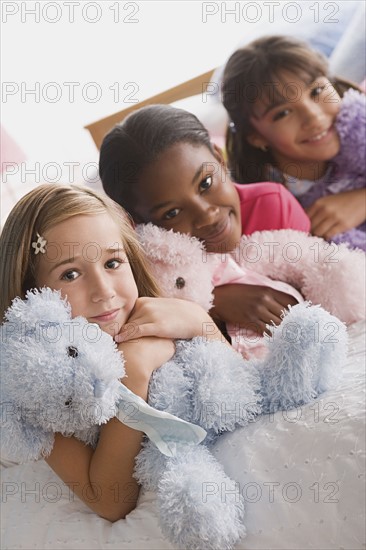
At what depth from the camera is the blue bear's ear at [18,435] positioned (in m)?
0.81

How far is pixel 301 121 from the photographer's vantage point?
1.37 metres

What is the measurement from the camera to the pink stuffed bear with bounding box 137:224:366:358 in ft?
3.51

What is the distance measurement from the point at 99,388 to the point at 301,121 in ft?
2.66

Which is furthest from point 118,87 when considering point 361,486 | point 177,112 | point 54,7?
point 361,486

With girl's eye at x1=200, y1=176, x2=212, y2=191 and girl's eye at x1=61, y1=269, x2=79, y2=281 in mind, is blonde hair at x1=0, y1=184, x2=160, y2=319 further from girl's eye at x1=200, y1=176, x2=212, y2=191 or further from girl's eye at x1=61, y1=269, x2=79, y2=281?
girl's eye at x1=200, y1=176, x2=212, y2=191

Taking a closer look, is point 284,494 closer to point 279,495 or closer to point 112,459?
point 279,495

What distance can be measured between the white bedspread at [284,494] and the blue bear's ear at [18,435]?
141 mm

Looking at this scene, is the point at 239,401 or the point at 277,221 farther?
the point at 277,221

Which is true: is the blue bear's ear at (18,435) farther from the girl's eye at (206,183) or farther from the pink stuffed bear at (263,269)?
the girl's eye at (206,183)

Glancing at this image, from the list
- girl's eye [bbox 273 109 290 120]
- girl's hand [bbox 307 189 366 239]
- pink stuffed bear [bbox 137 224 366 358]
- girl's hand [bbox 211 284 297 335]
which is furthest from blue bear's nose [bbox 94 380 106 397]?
girl's eye [bbox 273 109 290 120]

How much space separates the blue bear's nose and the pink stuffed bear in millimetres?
272

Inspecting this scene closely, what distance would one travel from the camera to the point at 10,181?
4.47ft

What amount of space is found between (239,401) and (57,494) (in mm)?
308

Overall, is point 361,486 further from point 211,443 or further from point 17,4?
point 17,4
